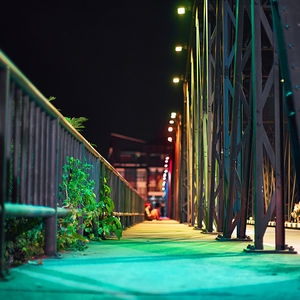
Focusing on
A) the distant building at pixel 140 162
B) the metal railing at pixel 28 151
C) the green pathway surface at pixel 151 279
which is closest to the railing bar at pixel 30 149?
the metal railing at pixel 28 151

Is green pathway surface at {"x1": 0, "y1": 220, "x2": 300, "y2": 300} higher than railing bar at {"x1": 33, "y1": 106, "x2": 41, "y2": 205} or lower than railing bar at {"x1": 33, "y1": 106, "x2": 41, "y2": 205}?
lower

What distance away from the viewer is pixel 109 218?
6551 mm

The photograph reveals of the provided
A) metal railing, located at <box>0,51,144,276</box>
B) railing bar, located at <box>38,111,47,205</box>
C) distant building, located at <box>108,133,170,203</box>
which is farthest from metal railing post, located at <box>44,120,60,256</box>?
distant building, located at <box>108,133,170,203</box>

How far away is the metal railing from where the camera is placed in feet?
8.30

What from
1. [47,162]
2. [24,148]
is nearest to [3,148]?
[24,148]

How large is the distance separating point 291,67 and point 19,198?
1.98m

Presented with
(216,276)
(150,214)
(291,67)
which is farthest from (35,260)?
(150,214)

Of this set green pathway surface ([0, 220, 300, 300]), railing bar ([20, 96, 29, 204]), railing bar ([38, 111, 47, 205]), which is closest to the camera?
green pathway surface ([0, 220, 300, 300])

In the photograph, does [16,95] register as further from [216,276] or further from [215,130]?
[215,130]

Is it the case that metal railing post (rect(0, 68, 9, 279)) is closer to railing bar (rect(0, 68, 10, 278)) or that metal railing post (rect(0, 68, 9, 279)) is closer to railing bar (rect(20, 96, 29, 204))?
railing bar (rect(0, 68, 10, 278))

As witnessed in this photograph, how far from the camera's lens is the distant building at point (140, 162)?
249ft

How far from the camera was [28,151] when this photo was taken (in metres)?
3.15

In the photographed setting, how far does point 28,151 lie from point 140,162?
262 feet

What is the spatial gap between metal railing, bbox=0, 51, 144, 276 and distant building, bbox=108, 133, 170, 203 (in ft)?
229
